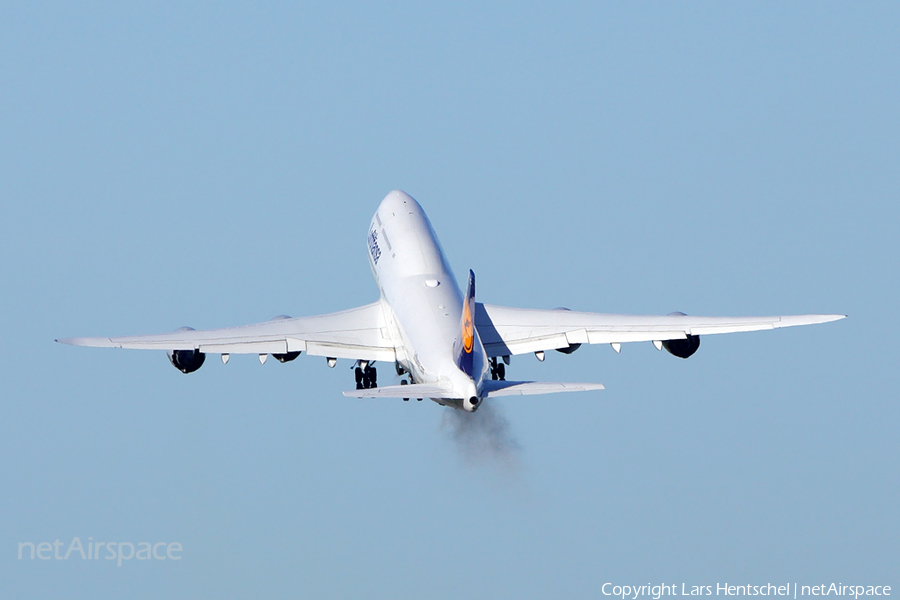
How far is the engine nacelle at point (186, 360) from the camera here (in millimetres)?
61375

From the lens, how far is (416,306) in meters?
59.4

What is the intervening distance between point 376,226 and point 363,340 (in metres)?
8.97

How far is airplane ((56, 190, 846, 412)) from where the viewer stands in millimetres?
57875

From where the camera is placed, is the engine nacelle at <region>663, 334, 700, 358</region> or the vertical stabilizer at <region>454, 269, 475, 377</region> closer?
the vertical stabilizer at <region>454, 269, 475, 377</region>

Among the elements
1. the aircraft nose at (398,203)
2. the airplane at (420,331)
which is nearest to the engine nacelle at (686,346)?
the airplane at (420,331)

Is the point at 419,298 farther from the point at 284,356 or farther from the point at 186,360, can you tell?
the point at 186,360

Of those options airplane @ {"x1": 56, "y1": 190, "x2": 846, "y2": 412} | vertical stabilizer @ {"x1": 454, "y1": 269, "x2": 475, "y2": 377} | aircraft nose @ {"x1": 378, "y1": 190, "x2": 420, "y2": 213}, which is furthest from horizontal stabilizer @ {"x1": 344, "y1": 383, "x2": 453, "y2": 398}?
aircraft nose @ {"x1": 378, "y1": 190, "x2": 420, "y2": 213}

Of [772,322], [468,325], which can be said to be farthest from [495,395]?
[772,322]

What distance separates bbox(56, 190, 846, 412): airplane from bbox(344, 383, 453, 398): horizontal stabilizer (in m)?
1.70

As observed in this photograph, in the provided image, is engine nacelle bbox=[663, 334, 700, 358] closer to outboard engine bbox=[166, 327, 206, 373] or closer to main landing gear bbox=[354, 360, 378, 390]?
main landing gear bbox=[354, 360, 378, 390]

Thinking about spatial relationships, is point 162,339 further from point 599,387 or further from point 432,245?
point 599,387

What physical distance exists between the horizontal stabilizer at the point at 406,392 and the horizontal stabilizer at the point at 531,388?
1359 mm

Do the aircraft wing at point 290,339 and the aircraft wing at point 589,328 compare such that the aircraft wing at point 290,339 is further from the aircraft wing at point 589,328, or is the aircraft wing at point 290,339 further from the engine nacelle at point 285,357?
the aircraft wing at point 589,328

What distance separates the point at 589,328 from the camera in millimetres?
61062
